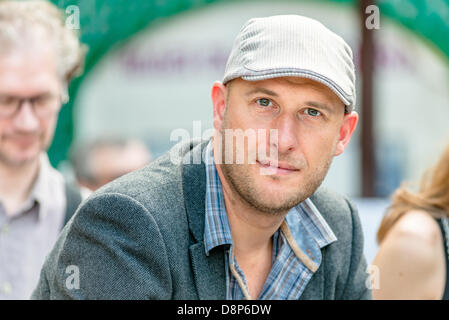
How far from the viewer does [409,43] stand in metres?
5.54

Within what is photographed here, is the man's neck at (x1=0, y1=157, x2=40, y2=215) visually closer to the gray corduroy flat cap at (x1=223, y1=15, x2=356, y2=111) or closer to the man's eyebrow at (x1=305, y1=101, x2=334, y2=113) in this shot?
the gray corduroy flat cap at (x1=223, y1=15, x2=356, y2=111)

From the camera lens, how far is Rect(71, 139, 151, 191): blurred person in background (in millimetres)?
4266

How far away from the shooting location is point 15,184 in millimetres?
2859

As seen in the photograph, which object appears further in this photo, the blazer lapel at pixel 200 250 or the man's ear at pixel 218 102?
the man's ear at pixel 218 102

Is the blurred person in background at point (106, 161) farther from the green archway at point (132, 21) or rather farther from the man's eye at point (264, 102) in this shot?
the man's eye at point (264, 102)

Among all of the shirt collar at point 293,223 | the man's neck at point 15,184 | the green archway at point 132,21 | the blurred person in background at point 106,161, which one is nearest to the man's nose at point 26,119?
the man's neck at point 15,184

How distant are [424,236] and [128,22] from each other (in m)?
3.47

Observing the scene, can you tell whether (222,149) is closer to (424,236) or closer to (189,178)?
(189,178)

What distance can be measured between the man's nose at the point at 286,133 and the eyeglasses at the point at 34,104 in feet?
4.32

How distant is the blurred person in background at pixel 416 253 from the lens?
8.89ft

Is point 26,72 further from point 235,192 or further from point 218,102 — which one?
point 235,192
